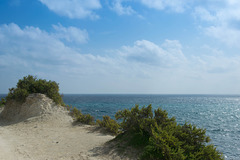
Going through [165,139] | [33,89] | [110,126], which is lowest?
[110,126]

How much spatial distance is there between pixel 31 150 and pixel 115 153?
526 centimetres

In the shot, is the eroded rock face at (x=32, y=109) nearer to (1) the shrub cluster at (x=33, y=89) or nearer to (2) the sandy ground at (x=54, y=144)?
(1) the shrub cluster at (x=33, y=89)

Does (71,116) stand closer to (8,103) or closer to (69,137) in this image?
(69,137)

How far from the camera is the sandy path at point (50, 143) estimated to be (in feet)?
32.3

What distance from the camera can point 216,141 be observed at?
65.8 feet

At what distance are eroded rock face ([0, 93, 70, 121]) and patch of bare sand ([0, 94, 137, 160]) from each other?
920mm

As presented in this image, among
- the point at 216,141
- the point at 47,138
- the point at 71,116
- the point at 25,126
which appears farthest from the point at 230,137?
the point at 25,126

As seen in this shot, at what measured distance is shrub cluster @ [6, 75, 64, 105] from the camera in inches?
880

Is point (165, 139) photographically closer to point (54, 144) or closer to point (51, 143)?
point (54, 144)

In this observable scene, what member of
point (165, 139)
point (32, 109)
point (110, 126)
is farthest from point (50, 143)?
point (32, 109)

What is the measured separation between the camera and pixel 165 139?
8477 mm

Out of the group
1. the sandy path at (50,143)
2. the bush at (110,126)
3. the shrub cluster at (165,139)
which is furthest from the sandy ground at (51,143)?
the shrub cluster at (165,139)

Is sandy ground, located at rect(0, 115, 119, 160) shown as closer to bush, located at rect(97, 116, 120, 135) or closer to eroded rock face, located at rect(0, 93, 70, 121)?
bush, located at rect(97, 116, 120, 135)

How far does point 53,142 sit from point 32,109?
1018 centimetres
